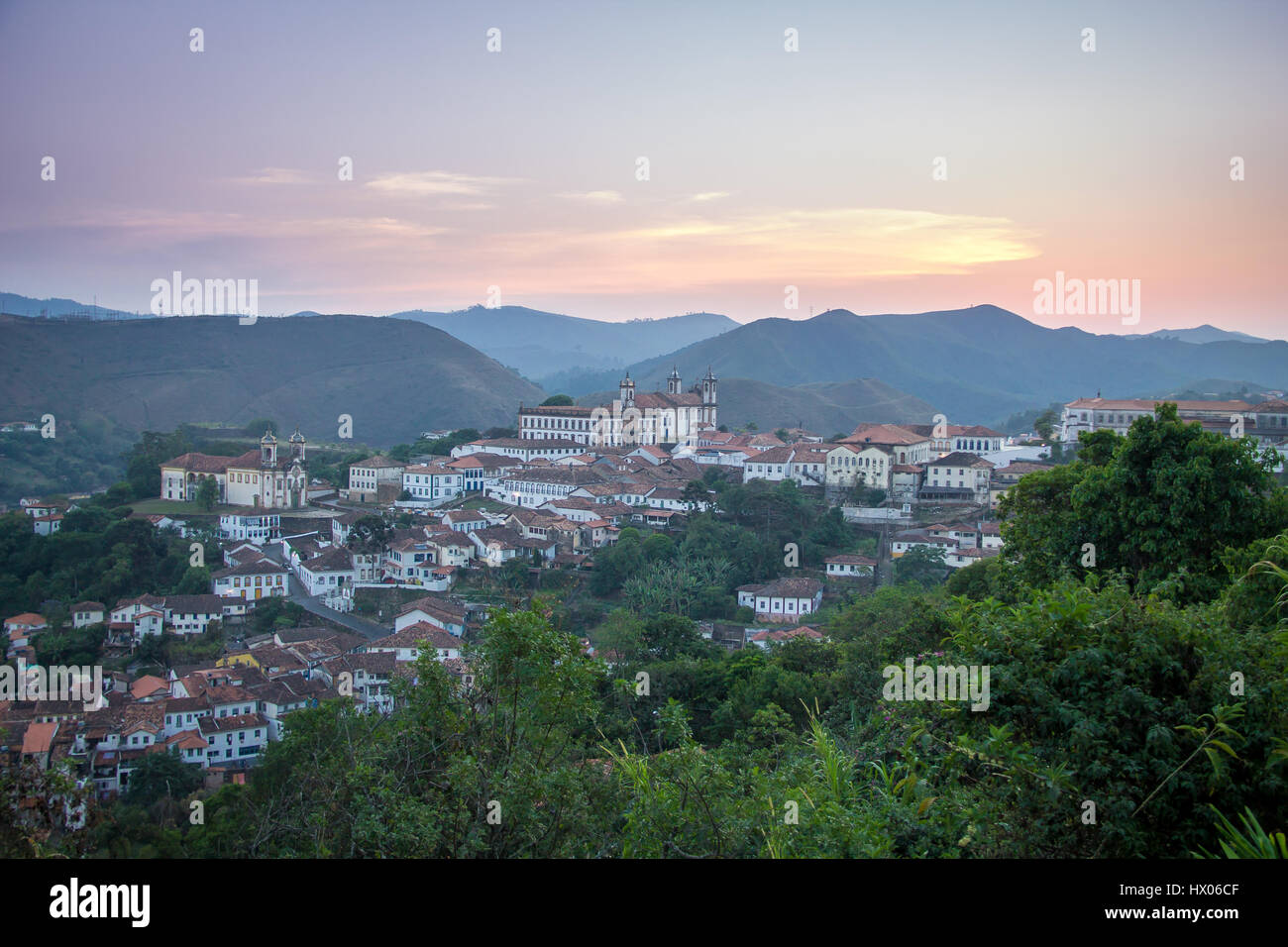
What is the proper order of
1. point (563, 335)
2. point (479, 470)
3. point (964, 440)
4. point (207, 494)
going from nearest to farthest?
1. point (207, 494)
2. point (964, 440)
3. point (479, 470)
4. point (563, 335)

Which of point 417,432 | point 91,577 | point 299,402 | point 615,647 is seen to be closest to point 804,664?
point 615,647

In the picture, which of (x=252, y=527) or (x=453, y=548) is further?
(x=252, y=527)

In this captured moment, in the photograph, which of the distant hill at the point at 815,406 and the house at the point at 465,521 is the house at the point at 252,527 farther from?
the distant hill at the point at 815,406

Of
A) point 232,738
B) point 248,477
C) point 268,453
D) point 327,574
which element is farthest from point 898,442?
point 232,738

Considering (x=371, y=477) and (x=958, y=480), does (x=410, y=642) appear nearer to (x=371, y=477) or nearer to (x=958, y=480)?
(x=371, y=477)
